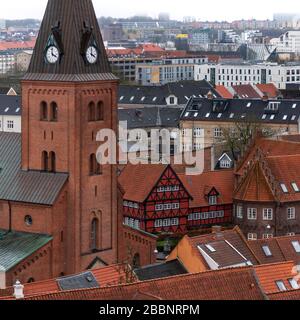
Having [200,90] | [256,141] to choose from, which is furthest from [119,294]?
[200,90]

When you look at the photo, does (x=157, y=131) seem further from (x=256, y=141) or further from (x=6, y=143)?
(x=6, y=143)

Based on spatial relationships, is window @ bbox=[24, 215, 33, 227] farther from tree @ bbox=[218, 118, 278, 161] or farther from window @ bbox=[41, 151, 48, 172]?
tree @ bbox=[218, 118, 278, 161]

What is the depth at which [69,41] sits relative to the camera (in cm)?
5688

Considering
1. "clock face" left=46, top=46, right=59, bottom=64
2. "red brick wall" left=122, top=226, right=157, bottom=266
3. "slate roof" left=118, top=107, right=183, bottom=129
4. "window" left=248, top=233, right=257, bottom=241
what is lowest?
"window" left=248, top=233, right=257, bottom=241

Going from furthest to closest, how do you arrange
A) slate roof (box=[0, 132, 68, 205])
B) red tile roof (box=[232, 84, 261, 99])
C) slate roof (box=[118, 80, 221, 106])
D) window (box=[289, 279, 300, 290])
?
red tile roof (box=[232, 84, 261, 99])
slate roof (box=[118, 80, 221, 106])
slate roof (box=[0, 132, 68, 205])
window (box=[289, 279, 300, 290])

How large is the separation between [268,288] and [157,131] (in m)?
72.3

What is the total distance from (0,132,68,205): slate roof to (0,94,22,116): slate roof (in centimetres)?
6323

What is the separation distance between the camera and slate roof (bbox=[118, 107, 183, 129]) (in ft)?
392

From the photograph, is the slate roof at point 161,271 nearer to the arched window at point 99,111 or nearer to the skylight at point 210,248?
the skylight at point 210,248

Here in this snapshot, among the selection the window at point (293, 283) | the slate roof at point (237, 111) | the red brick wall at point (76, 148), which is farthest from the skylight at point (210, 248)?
the slate roof at point (237, 111)

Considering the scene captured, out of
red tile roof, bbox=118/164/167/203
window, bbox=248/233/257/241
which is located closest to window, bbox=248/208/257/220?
window, bbox=248/233/257/241
